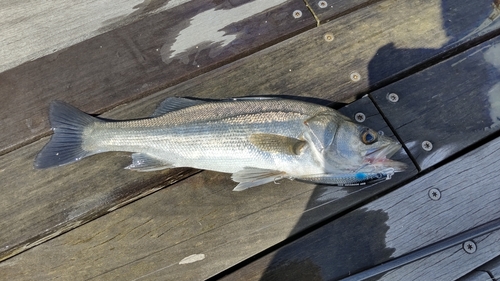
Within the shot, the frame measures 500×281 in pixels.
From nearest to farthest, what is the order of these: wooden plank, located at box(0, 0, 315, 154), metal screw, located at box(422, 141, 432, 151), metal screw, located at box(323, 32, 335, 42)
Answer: metal screw, located at box(422, 141, 432, 151)
wooden plank, located at box(0, 0, 315, 154)
metal screw, located at box(323, 32, 335, 42)

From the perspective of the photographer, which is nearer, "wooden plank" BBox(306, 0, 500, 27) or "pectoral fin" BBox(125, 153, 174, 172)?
"pectoral fin" BBox(125, 153, 174, 172)

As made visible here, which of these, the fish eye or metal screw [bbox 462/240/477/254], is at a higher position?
the fish eye

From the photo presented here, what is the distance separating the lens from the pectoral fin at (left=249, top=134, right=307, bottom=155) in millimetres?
2404

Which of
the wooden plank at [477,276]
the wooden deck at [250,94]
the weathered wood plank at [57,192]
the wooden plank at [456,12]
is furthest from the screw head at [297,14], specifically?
the wooden plank at [477,276]

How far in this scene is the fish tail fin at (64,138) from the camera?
101 inches

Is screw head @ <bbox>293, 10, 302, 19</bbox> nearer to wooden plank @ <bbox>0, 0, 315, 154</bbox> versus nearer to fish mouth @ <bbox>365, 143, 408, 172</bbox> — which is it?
wooden plank @ <bbox>0, 0, 315, 154</bbox>

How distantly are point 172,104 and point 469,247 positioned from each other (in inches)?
90.9

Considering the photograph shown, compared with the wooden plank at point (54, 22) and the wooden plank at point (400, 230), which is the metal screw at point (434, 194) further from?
the wooden plank at point (54, 22)

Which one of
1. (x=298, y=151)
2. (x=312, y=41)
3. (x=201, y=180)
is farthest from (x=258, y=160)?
(x=312, y=41)

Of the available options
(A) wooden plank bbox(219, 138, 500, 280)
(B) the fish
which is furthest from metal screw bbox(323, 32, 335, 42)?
(A) wooden plank bbox(219, 138, 500, 280)

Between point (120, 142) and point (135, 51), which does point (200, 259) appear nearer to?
point (120, 142)

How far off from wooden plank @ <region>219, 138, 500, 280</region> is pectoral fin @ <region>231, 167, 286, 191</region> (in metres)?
0.50

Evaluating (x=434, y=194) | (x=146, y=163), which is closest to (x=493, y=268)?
(x=434, y=194)

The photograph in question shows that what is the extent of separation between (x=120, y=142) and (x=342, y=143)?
154 cm
